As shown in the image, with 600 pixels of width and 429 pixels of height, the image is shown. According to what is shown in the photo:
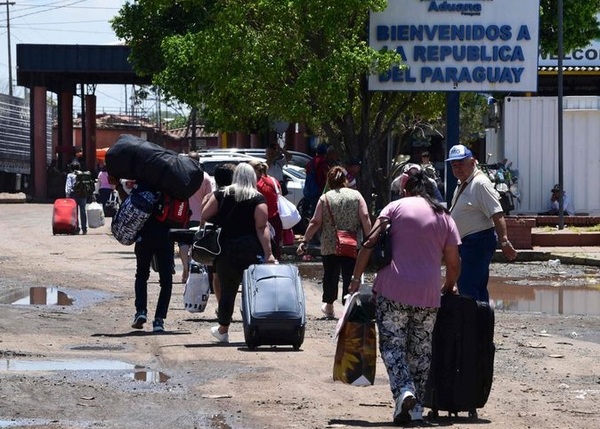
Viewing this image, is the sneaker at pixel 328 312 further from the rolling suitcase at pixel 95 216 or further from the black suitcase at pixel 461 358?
the rolling suitcase at pixel 95 216

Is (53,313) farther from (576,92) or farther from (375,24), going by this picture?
(576,92)

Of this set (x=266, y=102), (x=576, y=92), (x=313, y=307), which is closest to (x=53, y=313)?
(x=313, y=307)

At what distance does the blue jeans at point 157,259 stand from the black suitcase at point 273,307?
5.45 feet

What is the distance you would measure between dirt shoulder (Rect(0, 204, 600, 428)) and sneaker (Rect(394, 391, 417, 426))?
0.47 feet

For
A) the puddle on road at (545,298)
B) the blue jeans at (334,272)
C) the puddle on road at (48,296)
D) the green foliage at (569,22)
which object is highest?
the green foliage at (569,22)

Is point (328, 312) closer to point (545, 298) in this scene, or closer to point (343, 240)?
point (343, 240)

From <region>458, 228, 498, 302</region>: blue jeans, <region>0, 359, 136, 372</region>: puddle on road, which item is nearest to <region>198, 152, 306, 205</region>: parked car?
<region>458, 228, 498, 302</region>: blue jeans

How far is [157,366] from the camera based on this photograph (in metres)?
11.1

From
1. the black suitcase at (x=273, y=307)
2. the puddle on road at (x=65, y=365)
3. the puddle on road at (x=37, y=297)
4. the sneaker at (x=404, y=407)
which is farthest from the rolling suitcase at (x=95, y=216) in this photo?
the sneaker at (x=404, y=407)

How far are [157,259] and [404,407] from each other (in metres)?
5.63

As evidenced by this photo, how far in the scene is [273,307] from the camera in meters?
12.0

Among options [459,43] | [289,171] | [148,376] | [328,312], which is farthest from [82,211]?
[148,376]

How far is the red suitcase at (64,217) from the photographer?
3070cm

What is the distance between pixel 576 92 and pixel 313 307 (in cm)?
2540
